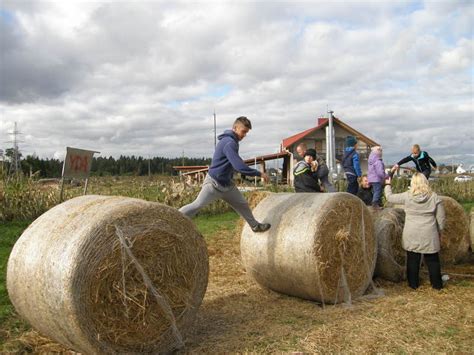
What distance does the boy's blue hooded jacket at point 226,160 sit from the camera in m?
5.70

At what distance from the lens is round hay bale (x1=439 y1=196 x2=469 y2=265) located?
8.14 m

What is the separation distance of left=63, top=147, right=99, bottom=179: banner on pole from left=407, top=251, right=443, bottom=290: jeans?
740 centimetres

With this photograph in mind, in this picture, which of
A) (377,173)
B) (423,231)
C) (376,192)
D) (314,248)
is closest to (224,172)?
(314,248)

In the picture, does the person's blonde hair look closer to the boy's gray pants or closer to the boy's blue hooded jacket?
the boy's gray pants

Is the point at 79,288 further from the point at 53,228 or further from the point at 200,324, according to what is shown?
the point at 200,324

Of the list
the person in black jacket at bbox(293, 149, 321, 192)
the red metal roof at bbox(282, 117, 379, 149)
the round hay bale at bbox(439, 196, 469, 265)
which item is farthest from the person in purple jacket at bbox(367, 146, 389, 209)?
the red metal roof at bbox(282, 117, 379, 149)

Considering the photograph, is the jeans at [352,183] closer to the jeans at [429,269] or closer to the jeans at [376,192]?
the jeans at [376,192]

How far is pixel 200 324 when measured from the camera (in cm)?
523

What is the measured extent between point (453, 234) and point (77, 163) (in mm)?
8037

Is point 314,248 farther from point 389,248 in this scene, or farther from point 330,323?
point 389,248

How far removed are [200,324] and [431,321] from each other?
2519 mm

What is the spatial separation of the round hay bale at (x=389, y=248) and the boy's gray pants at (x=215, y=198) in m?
2.07

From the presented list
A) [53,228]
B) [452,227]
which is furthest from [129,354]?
[452,227]

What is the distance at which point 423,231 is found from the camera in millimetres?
6770
